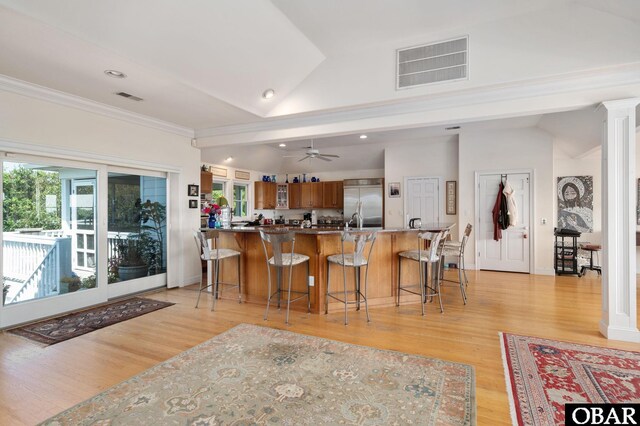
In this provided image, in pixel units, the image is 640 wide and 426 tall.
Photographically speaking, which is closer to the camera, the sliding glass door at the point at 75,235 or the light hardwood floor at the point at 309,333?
the light hardwood floor at the point at 309,333

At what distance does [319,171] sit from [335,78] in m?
5.12

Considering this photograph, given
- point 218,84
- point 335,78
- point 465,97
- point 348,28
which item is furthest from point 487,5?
point 218,84

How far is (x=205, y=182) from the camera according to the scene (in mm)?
6543

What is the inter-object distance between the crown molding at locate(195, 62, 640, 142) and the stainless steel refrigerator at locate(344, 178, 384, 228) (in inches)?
148

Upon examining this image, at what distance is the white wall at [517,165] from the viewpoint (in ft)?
20.1

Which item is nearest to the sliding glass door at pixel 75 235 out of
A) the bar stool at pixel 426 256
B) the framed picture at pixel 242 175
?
the framed picture at pixel 242 175

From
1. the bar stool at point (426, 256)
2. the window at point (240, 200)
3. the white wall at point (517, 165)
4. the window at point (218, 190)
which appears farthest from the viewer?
the window at point (240, 200)

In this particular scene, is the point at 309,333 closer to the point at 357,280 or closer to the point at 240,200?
the point at 357,280

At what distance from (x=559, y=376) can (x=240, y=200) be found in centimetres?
726

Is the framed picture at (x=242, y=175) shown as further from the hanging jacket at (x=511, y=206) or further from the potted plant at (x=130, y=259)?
the hanging jacket at (x=511, y=206)

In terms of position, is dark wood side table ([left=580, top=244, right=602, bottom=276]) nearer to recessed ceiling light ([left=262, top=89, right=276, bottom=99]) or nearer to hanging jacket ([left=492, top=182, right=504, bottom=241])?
hanging jacket ([left=492, top=182, right=504, bottom=241])

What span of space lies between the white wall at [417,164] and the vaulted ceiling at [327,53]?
3.55 meters

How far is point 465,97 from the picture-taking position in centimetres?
360

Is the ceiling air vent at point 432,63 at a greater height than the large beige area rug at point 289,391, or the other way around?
the ceiling air vent at point 432,63
